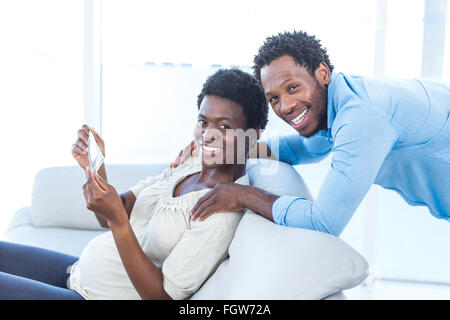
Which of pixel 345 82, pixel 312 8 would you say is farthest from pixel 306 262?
pixel 312 8

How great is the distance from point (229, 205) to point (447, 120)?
74 cm

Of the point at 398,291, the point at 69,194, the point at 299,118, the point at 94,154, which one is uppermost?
the point at 299,118

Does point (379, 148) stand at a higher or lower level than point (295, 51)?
lower

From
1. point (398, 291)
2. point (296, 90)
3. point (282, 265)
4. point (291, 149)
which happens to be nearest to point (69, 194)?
point (291, 149)

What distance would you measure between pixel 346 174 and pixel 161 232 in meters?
0.53

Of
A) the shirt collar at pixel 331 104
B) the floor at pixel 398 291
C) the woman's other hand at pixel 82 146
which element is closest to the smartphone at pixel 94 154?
the woman's other hand at pixel 82 146

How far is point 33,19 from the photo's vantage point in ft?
10.3

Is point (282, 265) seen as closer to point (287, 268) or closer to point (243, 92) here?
point (287, 268)

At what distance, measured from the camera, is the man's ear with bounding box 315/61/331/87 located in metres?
1.31

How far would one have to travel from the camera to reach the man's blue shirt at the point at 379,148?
108 centimetres

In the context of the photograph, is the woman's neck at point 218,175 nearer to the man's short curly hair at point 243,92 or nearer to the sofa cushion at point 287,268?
the man's short curly hair at point 243,92

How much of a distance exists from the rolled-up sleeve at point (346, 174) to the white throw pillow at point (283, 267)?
2.7 inches

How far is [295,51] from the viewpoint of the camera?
1.29 m

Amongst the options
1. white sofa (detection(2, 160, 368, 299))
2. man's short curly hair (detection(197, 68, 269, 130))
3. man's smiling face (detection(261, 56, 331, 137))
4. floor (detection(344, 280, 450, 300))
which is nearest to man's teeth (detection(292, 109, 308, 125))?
man's smiling face (detection(261, 56, 331, 137))
